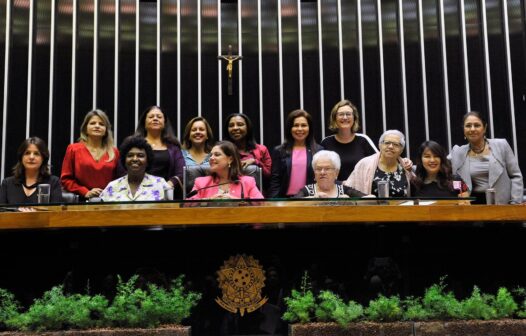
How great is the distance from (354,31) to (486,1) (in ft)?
4.66

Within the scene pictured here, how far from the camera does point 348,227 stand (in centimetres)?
292

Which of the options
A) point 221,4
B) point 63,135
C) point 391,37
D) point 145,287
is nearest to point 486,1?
point 391,37

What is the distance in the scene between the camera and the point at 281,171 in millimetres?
4898

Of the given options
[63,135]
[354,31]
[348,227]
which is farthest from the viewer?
[354,31]

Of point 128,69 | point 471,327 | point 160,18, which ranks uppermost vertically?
point 160,18

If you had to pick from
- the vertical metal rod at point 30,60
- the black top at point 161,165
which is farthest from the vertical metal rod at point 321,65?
the vertical metal rod at point 30,60

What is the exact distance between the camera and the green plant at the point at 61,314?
266 centimetres

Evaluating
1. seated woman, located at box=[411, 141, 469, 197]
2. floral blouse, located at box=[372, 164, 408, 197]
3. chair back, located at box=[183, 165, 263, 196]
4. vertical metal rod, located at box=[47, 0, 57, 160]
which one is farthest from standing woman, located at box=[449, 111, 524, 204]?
vertical metal rod, located at box=[47, 0, 57, 160]

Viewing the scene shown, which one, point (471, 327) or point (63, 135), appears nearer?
point (471, 327)

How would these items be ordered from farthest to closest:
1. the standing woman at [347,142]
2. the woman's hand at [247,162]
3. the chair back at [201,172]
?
the standing woman at [347,142], the woman's hand at [247,162], the chair back at [201,172]

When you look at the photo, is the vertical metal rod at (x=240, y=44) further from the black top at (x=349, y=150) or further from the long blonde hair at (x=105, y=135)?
the long blonde hair at (x=105, y=135)

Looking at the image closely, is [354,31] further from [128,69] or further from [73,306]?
[73,306]

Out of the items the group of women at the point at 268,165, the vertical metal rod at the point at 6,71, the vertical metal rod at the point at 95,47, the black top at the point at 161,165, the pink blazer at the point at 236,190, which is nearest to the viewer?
the pink blazer at the point at 236,190

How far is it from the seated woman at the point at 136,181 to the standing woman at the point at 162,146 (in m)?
0.76
